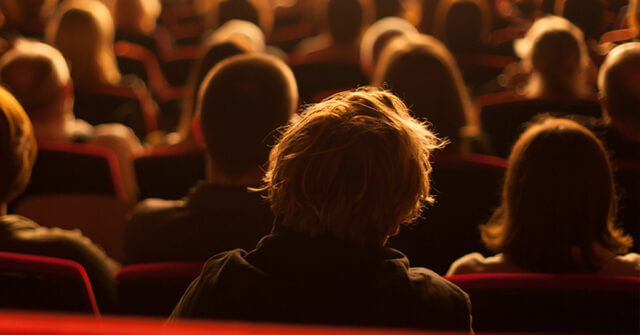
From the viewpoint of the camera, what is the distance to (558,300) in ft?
4.30

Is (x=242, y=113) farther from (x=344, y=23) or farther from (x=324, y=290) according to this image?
(x=344, y=23)

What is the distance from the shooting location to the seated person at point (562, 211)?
159 centimetres

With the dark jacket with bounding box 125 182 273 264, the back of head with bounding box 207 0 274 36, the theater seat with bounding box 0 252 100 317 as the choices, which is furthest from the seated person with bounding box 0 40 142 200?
the back of head with bounding box 207 0 274 36

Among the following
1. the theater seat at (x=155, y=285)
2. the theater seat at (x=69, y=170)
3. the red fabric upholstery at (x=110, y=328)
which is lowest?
the theater seat at (x=69, y=170)

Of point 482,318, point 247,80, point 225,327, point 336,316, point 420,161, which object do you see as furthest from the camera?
point 247,80

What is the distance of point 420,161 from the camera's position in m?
1.21

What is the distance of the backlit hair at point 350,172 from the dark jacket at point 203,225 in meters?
0.56

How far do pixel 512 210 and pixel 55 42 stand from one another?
3.21 metres

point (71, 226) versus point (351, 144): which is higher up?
point (351, 144)

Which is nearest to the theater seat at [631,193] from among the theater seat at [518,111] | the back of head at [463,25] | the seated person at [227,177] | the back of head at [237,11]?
the theater seat at [518,111]

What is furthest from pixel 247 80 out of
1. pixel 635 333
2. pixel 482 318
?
pixel 635 333

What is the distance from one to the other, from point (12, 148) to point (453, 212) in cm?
131

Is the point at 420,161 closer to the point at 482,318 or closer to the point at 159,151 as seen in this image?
the point at 482,318

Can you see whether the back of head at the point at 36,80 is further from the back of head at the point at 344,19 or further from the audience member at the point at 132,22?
the audience member at the point at 132,22
